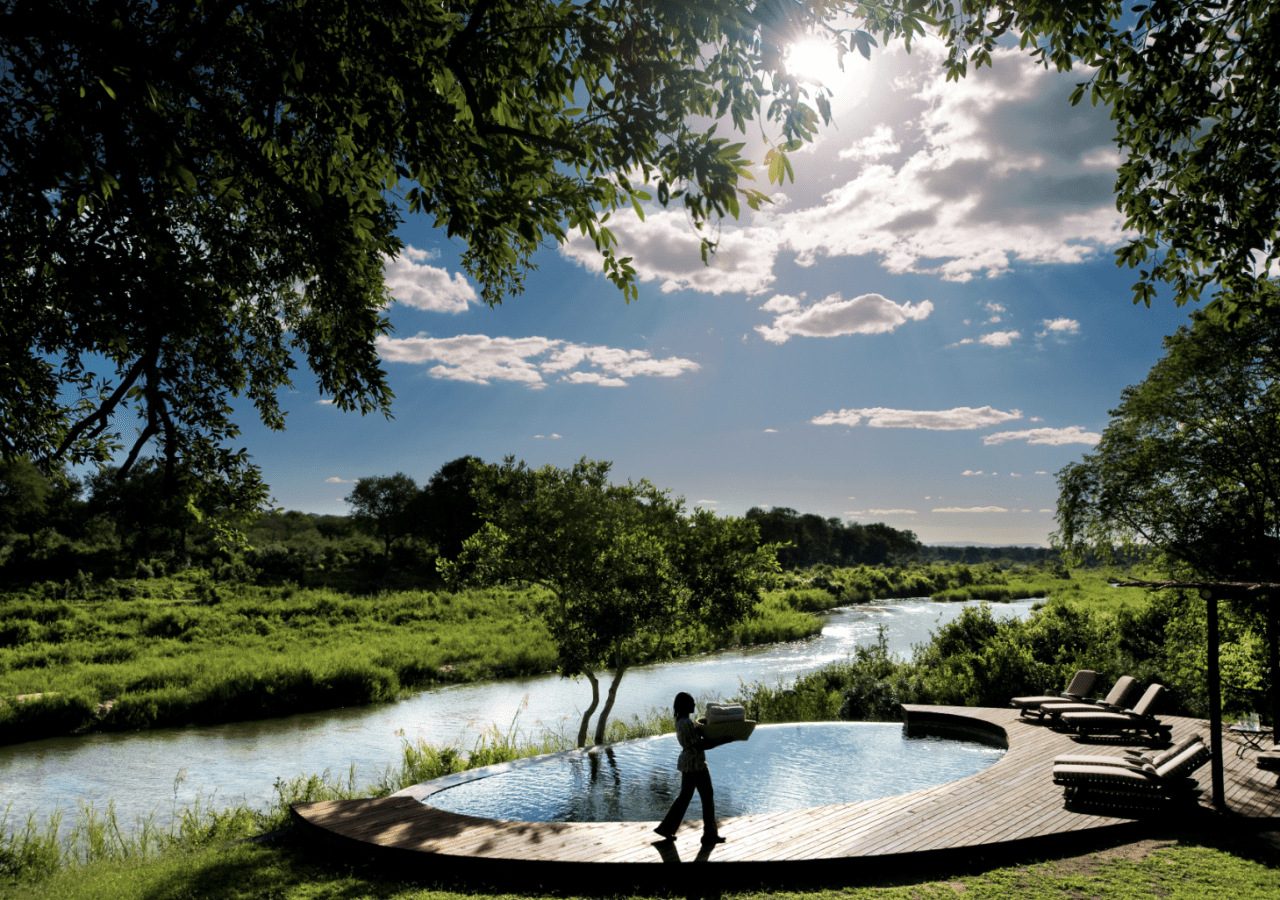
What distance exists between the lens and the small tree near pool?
663 inches

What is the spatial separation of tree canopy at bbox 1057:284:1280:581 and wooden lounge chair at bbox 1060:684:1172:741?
31.6ft

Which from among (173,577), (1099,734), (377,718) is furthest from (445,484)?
(1099,734)

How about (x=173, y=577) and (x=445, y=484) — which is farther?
(x=445, y=484)

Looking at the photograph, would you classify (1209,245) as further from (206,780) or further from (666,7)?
(206,780)

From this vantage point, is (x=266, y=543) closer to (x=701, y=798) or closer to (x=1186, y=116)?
(x=701, y=798)

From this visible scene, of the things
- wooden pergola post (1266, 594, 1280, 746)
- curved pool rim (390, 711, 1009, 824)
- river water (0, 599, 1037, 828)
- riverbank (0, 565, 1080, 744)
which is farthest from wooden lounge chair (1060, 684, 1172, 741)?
river water (0, 599, 1037, 828)

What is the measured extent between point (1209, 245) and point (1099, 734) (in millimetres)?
10023

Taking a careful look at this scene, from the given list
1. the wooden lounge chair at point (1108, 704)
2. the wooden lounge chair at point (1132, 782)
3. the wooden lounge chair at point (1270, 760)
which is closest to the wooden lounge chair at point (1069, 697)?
the wooden lounge chair at point (1108, 704)

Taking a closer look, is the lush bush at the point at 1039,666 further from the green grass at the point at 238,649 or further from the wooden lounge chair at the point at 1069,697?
the green grass at the point at 238,649

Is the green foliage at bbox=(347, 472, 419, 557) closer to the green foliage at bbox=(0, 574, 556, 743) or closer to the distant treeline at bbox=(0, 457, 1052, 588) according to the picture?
the distant treeline at bbox=(0, 457, 1052, 588)

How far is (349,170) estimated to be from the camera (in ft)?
23.5

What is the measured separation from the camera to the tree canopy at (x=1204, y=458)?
20578 mm

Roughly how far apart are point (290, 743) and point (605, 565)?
44.5 ft

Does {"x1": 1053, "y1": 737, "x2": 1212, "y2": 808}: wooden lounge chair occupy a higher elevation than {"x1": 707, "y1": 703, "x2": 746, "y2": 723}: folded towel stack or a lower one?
lower
